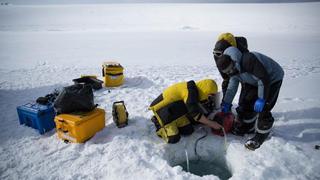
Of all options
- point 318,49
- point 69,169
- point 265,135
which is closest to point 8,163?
point 69,169

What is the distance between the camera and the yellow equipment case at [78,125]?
11.8ft

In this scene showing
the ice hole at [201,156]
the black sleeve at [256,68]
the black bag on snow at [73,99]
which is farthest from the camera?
the black bag on snow at [73,99]

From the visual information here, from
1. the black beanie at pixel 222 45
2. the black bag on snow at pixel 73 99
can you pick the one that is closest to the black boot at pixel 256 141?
the black beanie at pixel 222 45

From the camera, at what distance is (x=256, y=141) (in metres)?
3.46

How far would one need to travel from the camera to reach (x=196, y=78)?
23.0 feet

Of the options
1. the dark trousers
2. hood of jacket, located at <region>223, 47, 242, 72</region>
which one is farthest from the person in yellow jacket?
the dark trousers

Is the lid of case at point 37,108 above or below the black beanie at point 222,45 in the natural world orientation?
below

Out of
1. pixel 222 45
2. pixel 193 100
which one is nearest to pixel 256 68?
pixel 222 45

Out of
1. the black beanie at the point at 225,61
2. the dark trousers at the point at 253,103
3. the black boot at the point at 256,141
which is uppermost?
the black beanie at the point at 225,61

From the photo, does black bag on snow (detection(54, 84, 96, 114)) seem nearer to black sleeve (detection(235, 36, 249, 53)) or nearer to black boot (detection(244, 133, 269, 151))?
black boot (detection(244, 133, 269, 151))

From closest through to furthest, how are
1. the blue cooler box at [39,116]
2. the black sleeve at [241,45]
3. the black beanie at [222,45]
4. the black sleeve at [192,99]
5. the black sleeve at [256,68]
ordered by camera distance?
the black sleeve at [256,68], the black sleeve at [192,99], the black beanie at [222,45], the blue cooler box at [39,116], the black sleeve at [241,45]

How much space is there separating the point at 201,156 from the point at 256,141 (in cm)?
84

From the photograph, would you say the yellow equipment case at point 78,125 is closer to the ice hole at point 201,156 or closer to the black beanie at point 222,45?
the ice hole at point 201,156

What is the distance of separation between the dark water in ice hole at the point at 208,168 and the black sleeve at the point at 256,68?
3.91 ft
